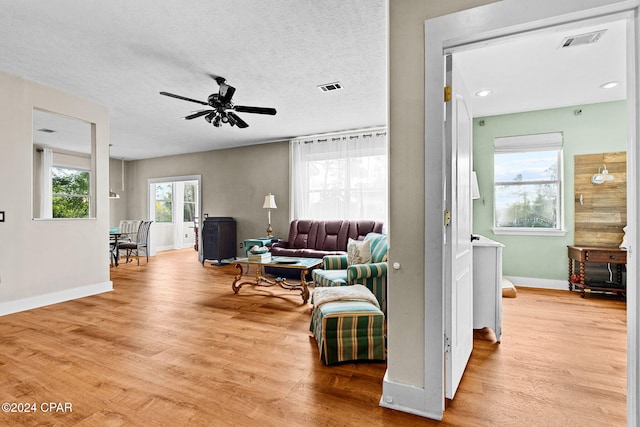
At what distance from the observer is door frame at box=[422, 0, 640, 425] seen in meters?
1.30

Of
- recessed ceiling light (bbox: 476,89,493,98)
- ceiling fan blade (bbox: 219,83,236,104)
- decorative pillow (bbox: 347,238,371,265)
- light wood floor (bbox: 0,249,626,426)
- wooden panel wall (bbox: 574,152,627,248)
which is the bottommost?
A: light wood floor (bbox: 0,249,626,426)

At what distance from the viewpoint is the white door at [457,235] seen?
1.66 m

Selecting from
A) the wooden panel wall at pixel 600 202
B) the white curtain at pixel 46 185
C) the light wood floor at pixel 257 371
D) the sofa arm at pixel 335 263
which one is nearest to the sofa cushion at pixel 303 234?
the sofa arm at pixel 335 263

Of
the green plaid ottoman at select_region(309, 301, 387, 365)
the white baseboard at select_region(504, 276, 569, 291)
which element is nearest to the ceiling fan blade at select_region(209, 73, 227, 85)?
the green plaid ottoman at select_region(309, 301, 387, 365)

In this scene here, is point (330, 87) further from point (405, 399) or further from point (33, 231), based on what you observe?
point (33, 231)

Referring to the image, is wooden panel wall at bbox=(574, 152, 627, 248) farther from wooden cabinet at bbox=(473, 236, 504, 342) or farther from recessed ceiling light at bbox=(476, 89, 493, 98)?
wooden cabinet at bbox=(473, 236, 504, 342)

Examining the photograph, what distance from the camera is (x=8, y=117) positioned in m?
3.45

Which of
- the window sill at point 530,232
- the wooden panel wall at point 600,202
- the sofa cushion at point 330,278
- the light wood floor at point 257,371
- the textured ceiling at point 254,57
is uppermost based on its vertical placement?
the textured ceiling at point 254,57

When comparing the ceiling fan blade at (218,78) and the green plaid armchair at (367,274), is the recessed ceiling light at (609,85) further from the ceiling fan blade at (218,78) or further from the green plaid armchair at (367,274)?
the ceiling fan blade at (218,78)

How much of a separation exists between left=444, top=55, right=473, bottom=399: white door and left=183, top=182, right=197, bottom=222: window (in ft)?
31.0

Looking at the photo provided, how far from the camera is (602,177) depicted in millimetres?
4176

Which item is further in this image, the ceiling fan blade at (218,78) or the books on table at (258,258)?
the books on table at (258,258)

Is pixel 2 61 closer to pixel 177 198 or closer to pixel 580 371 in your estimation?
pixel 580 371

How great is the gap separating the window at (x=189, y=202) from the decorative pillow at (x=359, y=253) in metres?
7.66
